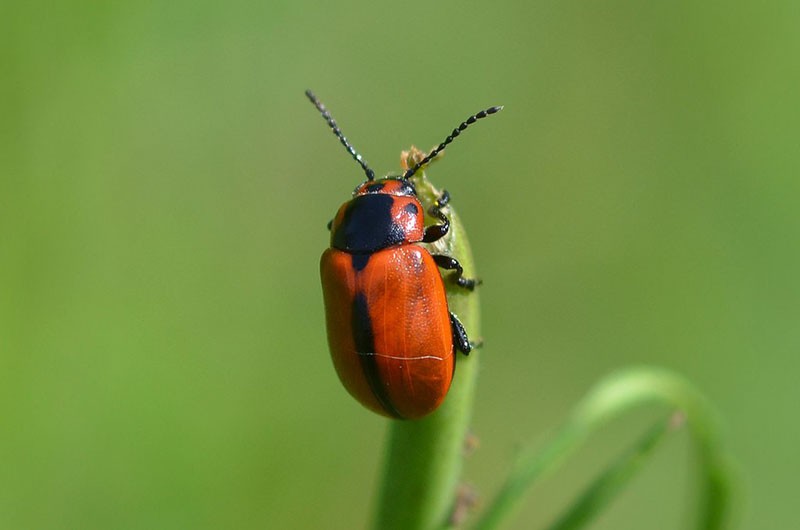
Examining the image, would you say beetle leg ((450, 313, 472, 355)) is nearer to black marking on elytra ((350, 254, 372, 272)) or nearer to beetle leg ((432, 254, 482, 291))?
beetle leg ((432, 254, 482, 291))

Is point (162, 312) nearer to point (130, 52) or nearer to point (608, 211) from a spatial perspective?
point (130, 52)

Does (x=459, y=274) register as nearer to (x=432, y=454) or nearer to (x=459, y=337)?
(x=459, y=337)

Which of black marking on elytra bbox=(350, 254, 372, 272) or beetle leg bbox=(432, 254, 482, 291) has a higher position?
black marking on elytra bbox=(350, 254, 372, 272)

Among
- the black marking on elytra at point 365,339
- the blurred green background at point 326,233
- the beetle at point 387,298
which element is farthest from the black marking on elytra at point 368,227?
the blurred green background at point 326,233

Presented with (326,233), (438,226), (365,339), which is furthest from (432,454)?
(326,233)

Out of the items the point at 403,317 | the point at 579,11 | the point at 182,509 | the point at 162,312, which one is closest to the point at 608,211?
the point at 579,11

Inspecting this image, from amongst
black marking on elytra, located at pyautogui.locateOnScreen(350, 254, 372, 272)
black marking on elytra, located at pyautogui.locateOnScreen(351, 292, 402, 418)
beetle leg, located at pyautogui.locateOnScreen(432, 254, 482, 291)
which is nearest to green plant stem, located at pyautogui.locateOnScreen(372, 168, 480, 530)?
beetle leg, located at pyautogui.locateOnScreen(432, 254, 482, 291)
